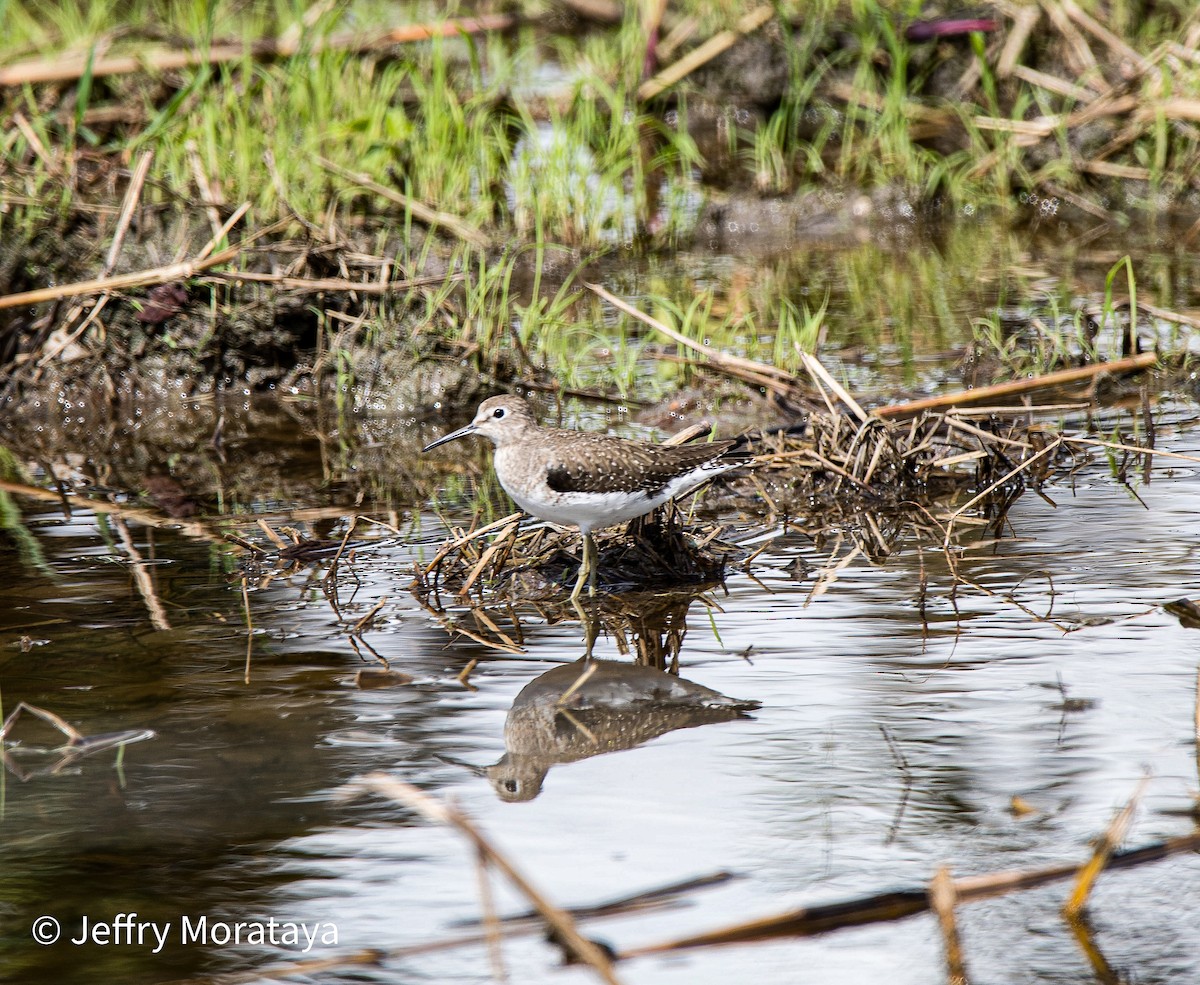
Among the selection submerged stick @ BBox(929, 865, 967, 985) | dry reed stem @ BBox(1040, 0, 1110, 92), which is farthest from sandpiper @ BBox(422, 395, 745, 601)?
dry reed stem @ BBox(1040, 0, 1110, 92)

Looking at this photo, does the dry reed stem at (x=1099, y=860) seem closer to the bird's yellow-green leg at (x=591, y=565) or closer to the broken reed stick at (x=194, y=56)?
the bird's yellow-green leg at (x=591, y=565)

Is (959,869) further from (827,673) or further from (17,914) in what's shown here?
(17,914)

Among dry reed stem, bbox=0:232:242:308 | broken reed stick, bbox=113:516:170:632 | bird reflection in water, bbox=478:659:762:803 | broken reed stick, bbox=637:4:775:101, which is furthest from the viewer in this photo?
broken reed stick, bbox=637:4:775:101

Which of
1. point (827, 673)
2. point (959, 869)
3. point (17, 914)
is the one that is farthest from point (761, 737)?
point (17, 914)

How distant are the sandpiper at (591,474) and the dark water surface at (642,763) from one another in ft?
1.51

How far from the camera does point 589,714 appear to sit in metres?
5.07

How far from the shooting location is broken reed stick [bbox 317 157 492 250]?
9.78 meters

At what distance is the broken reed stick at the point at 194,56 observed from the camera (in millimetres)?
11383

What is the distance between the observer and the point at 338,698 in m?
5.25

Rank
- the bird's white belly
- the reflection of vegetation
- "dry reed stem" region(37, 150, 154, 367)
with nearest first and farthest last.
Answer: the bird's white belly < the reflection of vegetation < "dry reed stem" region(37, 150, 154, 367)
